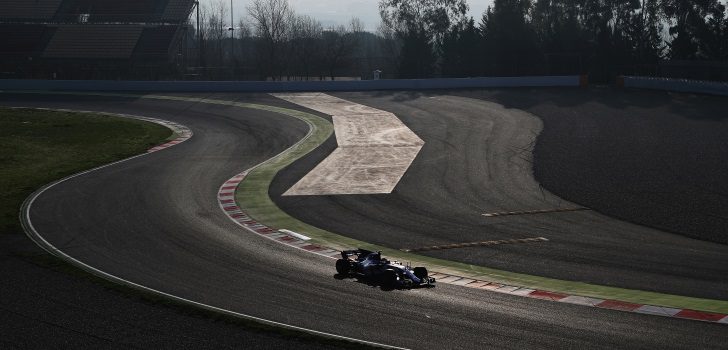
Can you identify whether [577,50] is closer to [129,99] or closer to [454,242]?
[129,99]

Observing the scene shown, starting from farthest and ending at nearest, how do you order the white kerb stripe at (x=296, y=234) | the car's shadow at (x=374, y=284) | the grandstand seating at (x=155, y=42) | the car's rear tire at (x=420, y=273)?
the grandstand seating at (x=155, y=42) → the white kerb stripe at (x=296, y=234) → the car's rear tire at (x=420, y=273) → the car's shadow at (x=374, y=284)

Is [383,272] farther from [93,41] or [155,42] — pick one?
[93,41]

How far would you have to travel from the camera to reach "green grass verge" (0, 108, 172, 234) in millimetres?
31797

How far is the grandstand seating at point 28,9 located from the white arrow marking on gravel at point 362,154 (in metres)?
37.1

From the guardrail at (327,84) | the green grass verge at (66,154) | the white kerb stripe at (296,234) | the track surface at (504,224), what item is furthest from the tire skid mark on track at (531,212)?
the guardrail at (327,84)

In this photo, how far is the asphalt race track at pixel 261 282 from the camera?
15.1 metres

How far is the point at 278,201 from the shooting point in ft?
94.6

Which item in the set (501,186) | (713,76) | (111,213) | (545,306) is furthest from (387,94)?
→ (545,306)

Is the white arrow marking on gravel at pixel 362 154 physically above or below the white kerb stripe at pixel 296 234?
above

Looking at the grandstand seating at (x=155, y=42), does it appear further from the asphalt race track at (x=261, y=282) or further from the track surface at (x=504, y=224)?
the asphalt race track at (x=261, y=282)

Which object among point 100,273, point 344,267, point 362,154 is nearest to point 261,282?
point 344,267

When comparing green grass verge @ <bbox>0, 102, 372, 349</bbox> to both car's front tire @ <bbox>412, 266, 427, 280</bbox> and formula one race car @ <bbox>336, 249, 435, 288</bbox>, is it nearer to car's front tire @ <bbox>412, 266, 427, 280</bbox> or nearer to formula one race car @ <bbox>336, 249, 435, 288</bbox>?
formula one race car @ <bbox>336, 249, 435, 288</bbox>

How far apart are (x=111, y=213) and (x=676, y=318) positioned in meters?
17.8

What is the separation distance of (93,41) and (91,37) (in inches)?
34.4
